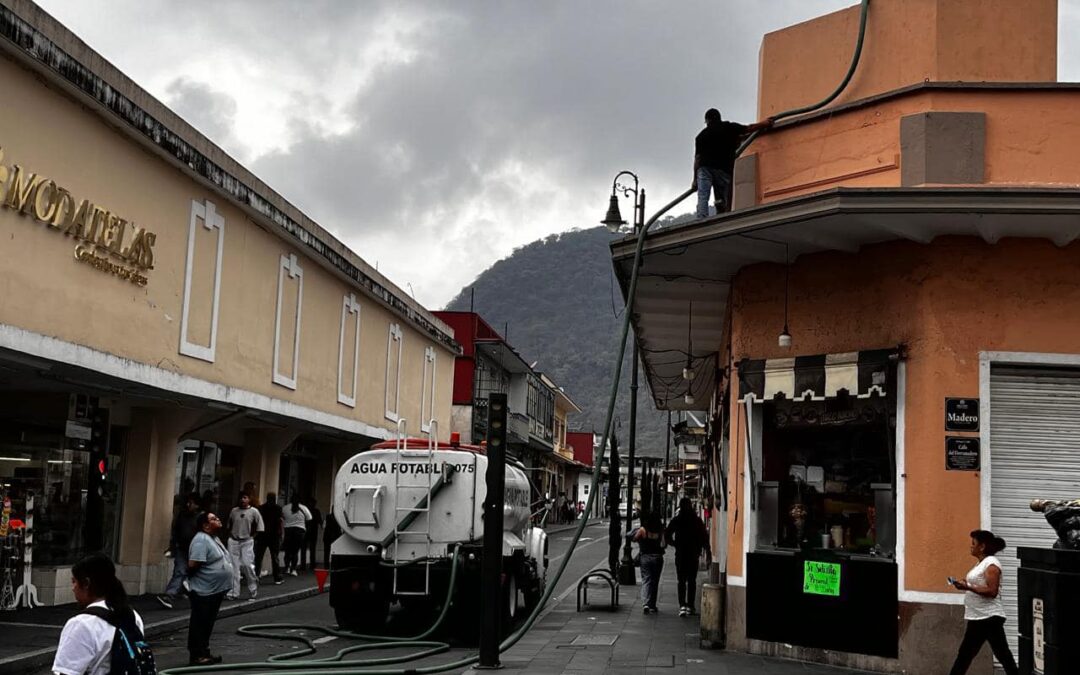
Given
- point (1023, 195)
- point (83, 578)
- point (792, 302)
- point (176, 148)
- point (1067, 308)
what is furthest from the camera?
point (176, 148)

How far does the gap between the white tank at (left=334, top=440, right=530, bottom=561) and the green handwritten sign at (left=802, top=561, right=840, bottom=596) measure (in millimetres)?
4906

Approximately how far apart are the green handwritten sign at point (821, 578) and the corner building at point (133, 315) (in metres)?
5.57

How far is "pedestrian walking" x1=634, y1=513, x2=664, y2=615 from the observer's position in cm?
1923

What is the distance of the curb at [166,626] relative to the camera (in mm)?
12641

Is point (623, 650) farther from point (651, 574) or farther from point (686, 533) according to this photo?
point (651, 574)

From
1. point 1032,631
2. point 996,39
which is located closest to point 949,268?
point 996,39

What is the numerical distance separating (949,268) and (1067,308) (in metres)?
1.22

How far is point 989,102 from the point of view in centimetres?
1198

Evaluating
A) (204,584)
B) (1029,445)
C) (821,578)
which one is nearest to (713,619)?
(821,578)

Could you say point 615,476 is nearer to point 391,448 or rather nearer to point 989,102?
point 391,448

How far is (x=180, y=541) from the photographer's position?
18938 mm

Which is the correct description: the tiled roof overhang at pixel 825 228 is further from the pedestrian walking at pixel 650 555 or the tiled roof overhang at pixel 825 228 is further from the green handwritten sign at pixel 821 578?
the pedestrian walking at pixel 650 555

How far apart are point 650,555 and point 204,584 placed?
8.75m

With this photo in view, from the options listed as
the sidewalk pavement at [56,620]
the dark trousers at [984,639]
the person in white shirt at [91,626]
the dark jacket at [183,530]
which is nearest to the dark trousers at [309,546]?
the sidewalk pavement at [56,620]
